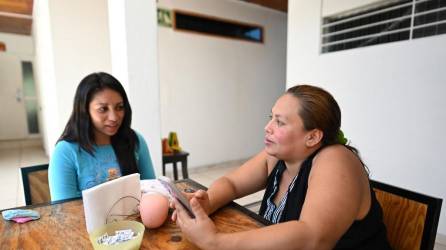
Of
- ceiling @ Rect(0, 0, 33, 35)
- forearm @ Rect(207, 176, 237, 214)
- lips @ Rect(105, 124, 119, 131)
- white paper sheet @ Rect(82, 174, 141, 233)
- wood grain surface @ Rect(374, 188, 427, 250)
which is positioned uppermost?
ceiling @ Rect(0, 0, 33, 35)

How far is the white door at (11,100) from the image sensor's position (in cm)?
613

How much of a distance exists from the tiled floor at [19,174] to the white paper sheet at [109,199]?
1.68m

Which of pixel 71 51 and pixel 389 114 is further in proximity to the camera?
pixel 71 51

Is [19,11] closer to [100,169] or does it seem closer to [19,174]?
[19,174]

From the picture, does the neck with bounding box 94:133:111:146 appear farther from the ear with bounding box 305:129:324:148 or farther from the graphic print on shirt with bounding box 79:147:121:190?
the ear with bounding box 305:129:324:148

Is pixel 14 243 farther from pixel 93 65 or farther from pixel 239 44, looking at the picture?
pixel 239 44

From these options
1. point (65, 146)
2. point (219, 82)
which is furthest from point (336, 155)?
point (219, 82)

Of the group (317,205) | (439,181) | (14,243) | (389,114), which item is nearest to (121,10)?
(14,243)

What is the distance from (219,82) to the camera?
419 cm

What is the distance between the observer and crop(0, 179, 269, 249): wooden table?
79 centimetres

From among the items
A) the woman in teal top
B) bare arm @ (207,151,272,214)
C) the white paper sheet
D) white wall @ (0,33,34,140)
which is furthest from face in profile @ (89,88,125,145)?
white wall @ (0,33,34,140)

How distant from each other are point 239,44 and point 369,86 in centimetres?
247

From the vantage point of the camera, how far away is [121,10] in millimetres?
1835

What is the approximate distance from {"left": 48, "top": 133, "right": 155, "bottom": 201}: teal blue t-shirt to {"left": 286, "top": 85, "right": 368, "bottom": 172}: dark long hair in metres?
0.97
